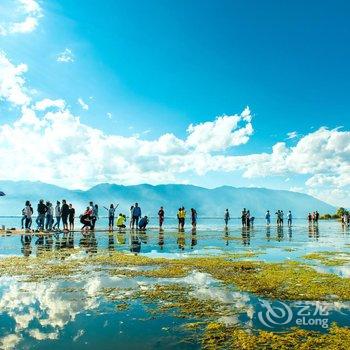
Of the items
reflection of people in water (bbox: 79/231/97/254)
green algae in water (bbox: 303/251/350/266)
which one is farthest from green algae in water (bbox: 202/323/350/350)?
→ reflection of people in water (bbox: 79/231/97/254)

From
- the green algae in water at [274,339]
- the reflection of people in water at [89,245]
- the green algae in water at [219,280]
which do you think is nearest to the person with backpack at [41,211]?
the reflection of people in water at [89,245]

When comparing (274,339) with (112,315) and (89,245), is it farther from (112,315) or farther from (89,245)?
(89,245)

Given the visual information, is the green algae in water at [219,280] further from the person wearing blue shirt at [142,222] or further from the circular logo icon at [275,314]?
the person wearing blue shirt at [142,222]

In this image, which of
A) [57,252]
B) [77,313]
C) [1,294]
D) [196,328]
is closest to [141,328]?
[196,328]

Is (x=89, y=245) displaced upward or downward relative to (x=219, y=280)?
upward

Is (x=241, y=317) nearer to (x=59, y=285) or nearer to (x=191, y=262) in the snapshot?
(x=59, y=285)

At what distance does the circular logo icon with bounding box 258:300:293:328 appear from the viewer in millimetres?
9273

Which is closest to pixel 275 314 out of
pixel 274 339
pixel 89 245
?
pixel 274 339

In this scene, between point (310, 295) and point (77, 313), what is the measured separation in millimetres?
7009

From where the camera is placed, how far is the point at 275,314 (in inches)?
390

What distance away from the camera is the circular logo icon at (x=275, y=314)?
9.27 m

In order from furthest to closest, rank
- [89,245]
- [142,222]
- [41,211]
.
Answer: [142,222]
[41,211]
[89,245]

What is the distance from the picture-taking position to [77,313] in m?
9.95

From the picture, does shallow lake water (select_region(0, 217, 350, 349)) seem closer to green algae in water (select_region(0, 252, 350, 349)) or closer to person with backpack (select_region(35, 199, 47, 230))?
green algae in water (select_region(0, 252, 350, 349))
